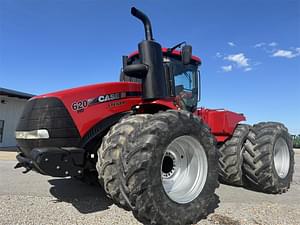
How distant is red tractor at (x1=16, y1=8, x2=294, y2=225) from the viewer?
3.50m

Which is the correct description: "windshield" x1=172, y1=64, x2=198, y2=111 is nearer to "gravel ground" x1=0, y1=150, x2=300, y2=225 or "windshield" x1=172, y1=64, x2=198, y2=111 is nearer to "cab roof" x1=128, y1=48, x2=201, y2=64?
"cab roof" x1=128, y1=48, x2=201, y2=64

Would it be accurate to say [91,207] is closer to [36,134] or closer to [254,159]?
[36,134]

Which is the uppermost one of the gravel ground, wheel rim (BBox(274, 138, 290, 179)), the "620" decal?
the "620" decal

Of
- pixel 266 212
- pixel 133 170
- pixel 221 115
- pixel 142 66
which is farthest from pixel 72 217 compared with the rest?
pixel 221 115

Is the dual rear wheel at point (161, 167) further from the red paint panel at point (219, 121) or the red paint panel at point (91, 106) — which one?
the red paint panel at point (219, 121)

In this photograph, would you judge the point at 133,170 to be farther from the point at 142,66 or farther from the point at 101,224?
the point at 142,66

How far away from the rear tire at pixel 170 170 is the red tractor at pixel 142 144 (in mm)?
11

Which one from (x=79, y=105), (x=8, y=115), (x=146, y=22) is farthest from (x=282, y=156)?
(x=8, y=115)

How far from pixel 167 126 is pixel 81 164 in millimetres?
1229

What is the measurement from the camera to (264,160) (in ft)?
17.8

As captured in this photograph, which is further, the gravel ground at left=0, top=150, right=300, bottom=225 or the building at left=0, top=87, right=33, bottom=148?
the building at left=0, top=87, right=33, bottom=148

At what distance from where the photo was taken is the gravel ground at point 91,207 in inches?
152

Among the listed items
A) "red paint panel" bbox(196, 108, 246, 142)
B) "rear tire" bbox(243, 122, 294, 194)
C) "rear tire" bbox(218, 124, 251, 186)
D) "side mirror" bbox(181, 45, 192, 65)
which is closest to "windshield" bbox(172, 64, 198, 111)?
"red paint panel" bbox(196, 108, 246, 142)

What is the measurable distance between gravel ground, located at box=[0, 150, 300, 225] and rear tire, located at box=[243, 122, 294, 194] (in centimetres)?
19
